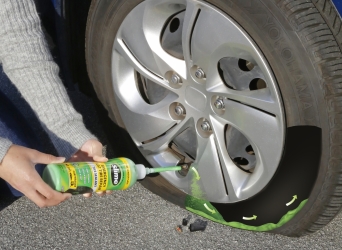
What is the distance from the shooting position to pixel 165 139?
7.05ft

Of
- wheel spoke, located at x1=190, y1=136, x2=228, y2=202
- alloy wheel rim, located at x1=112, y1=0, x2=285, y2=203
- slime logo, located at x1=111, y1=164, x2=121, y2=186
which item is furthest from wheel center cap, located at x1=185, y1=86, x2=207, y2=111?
slime logo, located at x1=111, y1=164, x2=121, y2=186

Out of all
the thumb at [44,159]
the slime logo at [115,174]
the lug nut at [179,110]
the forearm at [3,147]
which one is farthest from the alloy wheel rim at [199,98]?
the forearm at [3,147]

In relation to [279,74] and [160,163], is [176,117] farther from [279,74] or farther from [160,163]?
[279,74]

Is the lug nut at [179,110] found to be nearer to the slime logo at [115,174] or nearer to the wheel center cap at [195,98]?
the wheel center cap at [195,98]

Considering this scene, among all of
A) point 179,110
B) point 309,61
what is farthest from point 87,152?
point 309,61

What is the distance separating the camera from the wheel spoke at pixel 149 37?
198 cm

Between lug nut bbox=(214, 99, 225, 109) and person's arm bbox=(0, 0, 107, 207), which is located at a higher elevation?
lug nut bbox=(214, 99, 225, 109)

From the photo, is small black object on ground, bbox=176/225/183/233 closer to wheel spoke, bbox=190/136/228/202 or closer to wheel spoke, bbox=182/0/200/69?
wheel spoke, bbox=190/136/228/202

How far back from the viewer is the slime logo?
5.51 ft

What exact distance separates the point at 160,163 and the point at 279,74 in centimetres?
72

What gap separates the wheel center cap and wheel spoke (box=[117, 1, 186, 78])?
0.07 m

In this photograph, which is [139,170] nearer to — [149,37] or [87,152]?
[87,152]

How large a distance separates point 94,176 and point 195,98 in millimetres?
514

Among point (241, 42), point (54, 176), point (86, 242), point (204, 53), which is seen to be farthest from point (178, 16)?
point (86, 242)
